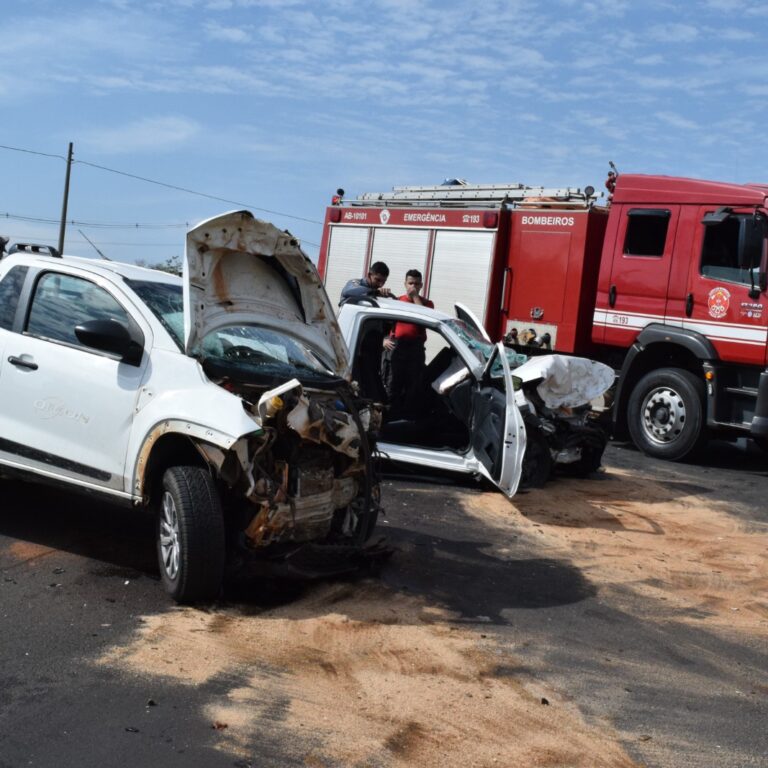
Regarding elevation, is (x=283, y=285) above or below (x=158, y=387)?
above

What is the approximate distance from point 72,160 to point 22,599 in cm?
4025

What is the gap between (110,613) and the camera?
17.3 feet

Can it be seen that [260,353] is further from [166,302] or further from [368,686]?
[368,686]

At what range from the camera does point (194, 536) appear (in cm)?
525

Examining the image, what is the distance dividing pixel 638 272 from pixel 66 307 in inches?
302

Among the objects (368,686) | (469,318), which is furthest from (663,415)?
(368,686)

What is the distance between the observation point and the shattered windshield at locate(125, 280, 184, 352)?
232 inches

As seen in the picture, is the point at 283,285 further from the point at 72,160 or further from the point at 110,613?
the point at 72,160

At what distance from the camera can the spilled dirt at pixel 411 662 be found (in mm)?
3986

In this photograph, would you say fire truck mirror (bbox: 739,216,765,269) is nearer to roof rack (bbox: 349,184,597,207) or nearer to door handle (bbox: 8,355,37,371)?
roof rack (bbox: 349,184,597,207)

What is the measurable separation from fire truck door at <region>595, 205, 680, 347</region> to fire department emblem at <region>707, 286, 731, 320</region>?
1.85ft

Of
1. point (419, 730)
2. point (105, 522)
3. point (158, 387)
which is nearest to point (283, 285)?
point (158, 387)

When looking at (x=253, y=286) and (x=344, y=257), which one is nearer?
(x=253, y=286)

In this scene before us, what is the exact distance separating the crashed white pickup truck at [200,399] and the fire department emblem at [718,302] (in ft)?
20.7
